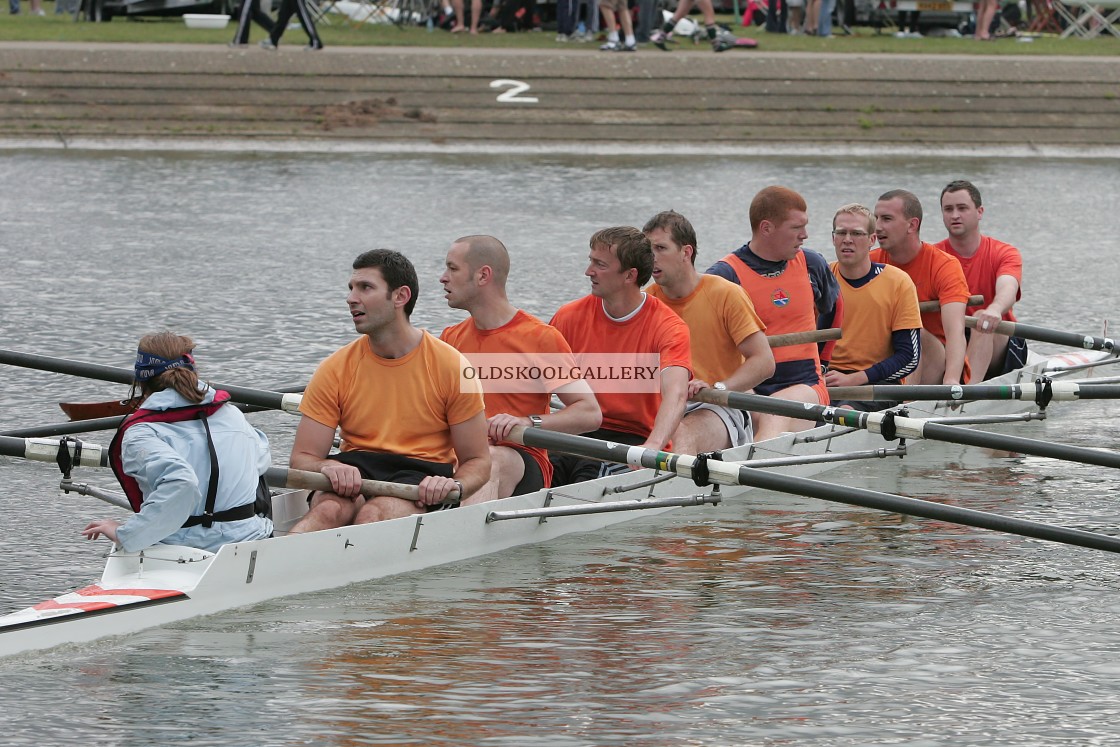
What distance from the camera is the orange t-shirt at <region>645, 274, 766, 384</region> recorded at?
8430mm

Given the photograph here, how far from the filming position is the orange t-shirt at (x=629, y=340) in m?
7.89

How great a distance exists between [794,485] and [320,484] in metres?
1.82

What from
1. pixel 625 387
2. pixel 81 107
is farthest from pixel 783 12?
pixel 625 387

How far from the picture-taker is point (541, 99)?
23.1 meters

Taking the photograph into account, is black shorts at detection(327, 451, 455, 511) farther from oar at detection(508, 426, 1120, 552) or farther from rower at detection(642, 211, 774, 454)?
rower at detection(642, 211, 774, 454)

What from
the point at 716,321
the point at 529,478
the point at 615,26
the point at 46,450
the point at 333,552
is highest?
the point at 615,26

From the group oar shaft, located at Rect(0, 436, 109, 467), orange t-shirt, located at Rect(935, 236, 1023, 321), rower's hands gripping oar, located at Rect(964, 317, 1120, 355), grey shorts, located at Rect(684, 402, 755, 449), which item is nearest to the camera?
oar shaft, located at Rect(0, 436, 109, 467)

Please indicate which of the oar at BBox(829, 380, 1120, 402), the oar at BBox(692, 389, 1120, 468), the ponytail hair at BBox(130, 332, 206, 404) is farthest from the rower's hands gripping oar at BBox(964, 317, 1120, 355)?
the ponytail hair at BBox(130, 332, 206, 404)

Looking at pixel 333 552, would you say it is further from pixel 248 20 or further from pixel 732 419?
pixel 248 20

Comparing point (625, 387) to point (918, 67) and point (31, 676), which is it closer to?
point (31, 676)

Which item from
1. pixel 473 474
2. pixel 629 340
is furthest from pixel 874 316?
pixel 473 474

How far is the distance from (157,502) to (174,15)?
2356cm

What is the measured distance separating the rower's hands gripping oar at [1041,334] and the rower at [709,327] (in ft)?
7.11

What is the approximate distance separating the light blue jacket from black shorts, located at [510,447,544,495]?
1566 mm
